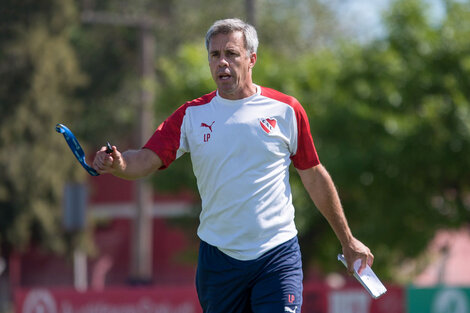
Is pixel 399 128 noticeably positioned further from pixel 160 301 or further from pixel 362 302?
pixel 160 301

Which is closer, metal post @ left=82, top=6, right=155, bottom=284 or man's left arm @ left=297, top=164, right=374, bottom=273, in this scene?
man's left arm @ left=297, top=164, right=374, bottom=273

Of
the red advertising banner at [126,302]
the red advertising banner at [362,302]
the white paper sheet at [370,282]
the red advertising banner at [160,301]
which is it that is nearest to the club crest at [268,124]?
the white paper sheet at [370,282]

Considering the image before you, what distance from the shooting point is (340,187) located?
22.7 m

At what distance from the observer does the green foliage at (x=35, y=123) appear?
31891 millimetres

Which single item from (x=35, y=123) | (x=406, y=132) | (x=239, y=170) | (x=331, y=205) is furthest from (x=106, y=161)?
(x=35, y=123)

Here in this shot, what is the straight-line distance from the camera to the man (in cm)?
517

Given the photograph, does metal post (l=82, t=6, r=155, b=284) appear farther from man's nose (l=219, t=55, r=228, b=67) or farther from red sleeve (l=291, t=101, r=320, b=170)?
man's nose (l=219, t=55, r=228, b=67)

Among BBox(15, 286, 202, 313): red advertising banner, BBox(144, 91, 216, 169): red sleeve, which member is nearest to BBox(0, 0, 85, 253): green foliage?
BBox(15, 286, 202, 313): red advertising banner

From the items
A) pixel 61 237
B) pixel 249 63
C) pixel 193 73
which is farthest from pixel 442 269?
pixel 249 63

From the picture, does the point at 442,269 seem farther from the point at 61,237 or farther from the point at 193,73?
the point at 61,237

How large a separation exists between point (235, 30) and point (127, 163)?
967 mm

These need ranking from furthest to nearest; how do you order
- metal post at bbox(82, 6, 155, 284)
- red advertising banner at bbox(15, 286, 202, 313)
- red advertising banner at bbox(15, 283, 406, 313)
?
metal post at bbox(82, 6, 155, 284) → red advertising banner at bbox(15, 286, 202, 313) → red advertising banner at bbox(15, 283, 406, 313)

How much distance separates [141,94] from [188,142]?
25.2 m

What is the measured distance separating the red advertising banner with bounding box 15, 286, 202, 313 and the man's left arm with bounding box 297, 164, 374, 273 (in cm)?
866
